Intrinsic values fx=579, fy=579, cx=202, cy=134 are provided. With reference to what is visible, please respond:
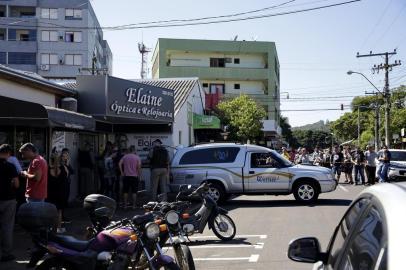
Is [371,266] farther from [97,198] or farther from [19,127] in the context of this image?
[19,127]

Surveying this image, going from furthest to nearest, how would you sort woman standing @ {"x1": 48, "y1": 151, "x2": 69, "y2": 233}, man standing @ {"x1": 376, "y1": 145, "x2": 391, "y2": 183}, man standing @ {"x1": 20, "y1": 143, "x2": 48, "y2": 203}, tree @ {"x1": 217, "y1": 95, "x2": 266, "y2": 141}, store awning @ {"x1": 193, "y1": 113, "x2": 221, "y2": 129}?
tree @ {"x1": 217, "y1": 95, "x2": 266, "y2": 141}
store awning @ {"x1": 193, "y1": 113, "x2": 221, "y2": 129}
man standing @ {"x1": 376, "y1": 145, "x2": 391, "y2": 183}
woman standing @ {"x1": 48, "y1": 151, "x2": 69, "y2": 233}
man standing @ {"x1": 20, "y1": 143, "x2": 48, "y2": 203}

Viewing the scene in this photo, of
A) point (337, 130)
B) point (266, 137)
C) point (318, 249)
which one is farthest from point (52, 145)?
point (337, 130)

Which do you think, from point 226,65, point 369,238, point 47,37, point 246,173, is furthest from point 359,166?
point 47,37

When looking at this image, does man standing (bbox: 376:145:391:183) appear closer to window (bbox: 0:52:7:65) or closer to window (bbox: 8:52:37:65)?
window (bbox: 8:52:37:65)

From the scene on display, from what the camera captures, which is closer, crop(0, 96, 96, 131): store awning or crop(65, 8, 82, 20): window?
crop(0, 96, 96, 131): store awning

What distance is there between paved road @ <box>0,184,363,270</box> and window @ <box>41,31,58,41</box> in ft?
173

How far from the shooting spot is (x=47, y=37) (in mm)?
65938

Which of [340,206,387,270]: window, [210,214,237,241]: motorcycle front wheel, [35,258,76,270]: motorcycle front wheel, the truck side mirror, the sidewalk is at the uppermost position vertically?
[340,206,387,270]: window

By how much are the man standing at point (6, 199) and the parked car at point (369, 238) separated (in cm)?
616

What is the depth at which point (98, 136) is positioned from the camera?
21656 millimetres

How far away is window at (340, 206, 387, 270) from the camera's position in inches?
95.1

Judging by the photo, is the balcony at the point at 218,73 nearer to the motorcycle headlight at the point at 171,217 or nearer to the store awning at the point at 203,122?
the store awning at the point at 203,122

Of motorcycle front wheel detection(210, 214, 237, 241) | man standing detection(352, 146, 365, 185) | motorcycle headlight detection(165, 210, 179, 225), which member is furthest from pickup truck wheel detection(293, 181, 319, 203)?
motorcycle headlight detection(165, 210, 179, 225)

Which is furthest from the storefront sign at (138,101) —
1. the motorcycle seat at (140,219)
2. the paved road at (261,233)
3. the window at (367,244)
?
the window at (367,244)
